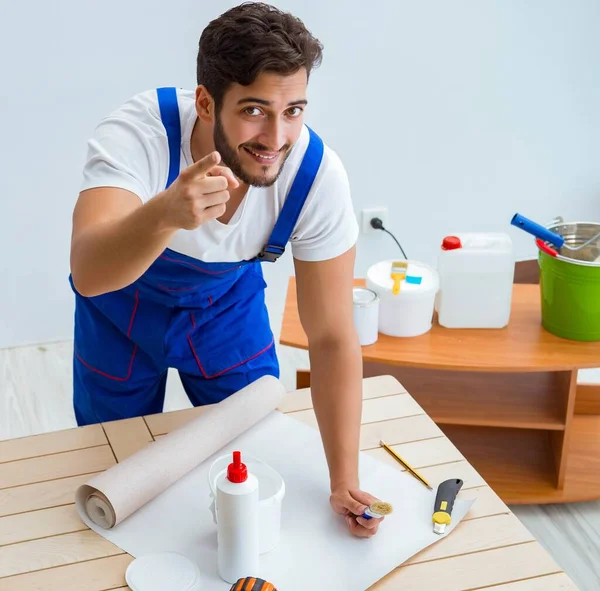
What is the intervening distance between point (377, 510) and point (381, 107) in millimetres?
2183

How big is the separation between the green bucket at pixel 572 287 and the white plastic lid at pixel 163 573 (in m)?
1.30

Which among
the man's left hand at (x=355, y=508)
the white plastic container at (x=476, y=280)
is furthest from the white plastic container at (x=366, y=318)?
the man's left hand at (x=355, y=508)

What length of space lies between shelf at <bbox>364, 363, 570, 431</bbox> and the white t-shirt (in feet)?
2.81

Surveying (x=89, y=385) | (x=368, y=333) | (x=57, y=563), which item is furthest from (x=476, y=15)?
(x=57, y=563)

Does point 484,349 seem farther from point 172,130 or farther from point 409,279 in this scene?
point 172,130

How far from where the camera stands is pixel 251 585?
1.01m

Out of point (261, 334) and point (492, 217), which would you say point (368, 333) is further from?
point (492, 217)

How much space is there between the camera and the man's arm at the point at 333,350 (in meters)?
1.37

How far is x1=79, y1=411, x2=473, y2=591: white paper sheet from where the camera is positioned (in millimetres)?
1137

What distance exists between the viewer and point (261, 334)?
5.84 feet

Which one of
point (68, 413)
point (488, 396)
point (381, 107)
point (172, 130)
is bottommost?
point (68, 413)

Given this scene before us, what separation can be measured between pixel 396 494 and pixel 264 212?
1.75ft

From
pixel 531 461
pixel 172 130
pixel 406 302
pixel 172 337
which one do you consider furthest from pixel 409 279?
pixel 172 130

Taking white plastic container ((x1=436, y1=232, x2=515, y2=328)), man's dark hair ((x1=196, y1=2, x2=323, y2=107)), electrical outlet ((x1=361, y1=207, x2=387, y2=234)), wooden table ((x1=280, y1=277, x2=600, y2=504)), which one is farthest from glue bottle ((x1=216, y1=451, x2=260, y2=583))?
electrical outlet ((x1=361, y1=207, x2=387, y2=234))
